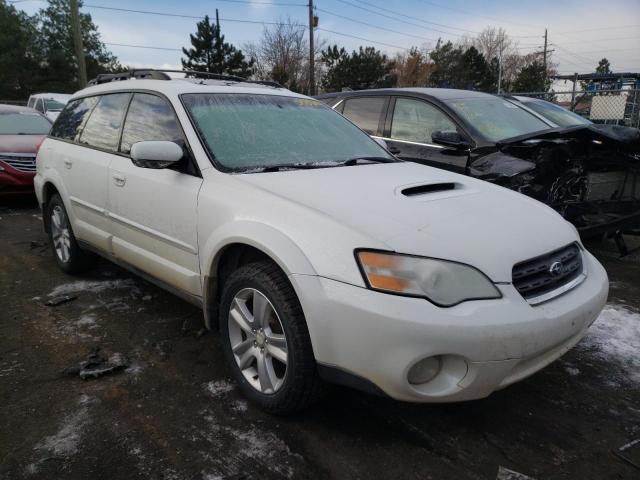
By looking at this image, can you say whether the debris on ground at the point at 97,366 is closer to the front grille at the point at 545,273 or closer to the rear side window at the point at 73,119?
the rear side window at the point at 73,119

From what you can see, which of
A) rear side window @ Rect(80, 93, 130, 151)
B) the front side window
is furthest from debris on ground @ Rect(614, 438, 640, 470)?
rear side window @ Rect(80, 93, 130, 151)

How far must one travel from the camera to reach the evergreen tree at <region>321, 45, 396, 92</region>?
3969 cm

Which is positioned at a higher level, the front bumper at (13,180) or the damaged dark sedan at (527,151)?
the damaged dark sedan at (527,151)

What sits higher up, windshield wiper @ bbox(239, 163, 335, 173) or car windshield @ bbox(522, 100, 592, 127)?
car windshield @ bbox(522, 100, 592, 127)

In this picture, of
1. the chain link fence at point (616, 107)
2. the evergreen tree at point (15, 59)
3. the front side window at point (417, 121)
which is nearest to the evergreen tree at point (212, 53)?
the evergreen tree at point (15, 59)

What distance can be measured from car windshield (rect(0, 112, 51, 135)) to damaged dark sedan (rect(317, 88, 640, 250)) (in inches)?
251

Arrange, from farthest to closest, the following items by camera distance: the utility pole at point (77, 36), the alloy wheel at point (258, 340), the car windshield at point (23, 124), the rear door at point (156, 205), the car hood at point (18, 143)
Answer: the utility pole at point (77, 36)
the car windshield at point (23, 124)
the car hood at point (18, 143)
the rear door at point (156, 205)
the alloy wheel at point (258, 340)

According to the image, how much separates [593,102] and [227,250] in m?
13.8

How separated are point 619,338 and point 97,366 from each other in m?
3.36

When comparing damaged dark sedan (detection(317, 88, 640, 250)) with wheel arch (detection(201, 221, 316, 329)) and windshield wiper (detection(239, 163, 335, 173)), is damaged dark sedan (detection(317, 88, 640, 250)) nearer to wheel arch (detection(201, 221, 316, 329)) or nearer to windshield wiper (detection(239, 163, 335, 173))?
windshield wiper (detection(239, 163, 335, 173))

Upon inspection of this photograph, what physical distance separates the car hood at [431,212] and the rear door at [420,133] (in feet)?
6.16

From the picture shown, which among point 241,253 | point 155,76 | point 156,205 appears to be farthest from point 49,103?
point 241,253

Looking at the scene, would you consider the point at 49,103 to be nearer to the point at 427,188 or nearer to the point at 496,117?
the point at 496,117

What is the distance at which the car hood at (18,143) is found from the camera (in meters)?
A: 7.57
